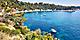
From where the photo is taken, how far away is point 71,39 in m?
62.2

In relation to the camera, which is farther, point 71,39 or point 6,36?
point 71,39

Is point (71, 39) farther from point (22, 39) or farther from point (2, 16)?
point (22, 39)

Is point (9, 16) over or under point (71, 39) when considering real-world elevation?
over

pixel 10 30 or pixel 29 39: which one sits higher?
pixel 10 30

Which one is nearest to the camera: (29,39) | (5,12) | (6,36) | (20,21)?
(6,36)

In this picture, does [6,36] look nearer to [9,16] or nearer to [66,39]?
[9,16]

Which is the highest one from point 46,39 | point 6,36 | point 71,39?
point 6,36

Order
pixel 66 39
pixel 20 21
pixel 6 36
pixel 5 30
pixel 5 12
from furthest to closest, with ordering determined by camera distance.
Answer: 1. pixel 66 39
2. pixel 20 21
3. pixel 5 12
4. pixel 5 30
5. pixel 6 36

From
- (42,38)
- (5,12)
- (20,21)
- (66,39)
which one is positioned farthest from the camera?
(66,39)

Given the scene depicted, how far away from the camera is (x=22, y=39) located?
25.6 m

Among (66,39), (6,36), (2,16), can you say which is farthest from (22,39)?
(66,39)

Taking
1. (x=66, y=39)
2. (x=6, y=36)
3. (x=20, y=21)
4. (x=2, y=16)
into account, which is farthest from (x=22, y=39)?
(x=66, y=39)

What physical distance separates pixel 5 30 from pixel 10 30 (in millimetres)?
520

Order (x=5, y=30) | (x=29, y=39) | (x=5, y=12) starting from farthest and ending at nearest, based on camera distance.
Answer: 1. (x=5, y=12)
2. (x=29, y=39)
3. (x=5, y=30)
